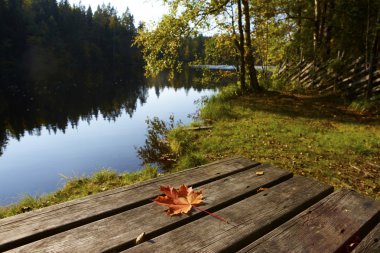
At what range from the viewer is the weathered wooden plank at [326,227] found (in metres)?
1.34

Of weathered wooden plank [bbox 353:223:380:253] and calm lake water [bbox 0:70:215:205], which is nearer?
weathered wooden plank [bbox 353:223:380:253]

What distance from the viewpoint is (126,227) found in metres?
1.47

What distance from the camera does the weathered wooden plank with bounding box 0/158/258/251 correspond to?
142 cm

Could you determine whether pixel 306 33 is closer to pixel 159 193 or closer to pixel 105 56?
pixel 159 193

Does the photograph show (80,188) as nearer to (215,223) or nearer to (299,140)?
(215,223)

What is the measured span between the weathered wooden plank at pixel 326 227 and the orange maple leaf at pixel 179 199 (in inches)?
18.2

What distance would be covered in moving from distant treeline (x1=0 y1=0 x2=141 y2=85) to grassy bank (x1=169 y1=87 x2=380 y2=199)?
124 ft

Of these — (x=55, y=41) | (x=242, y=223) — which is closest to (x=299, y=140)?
(x=242, y=223)

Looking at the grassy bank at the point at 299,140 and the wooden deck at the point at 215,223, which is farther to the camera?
the grassy bank at the point at 299,140

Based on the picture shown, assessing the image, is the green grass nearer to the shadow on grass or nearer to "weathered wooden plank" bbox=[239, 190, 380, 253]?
"weathered wooden plank" bbox=[239, 190, 380, 253]

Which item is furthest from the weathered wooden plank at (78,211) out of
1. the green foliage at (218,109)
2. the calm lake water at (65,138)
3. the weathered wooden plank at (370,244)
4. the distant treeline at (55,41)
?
the distant treeline at (55,41)

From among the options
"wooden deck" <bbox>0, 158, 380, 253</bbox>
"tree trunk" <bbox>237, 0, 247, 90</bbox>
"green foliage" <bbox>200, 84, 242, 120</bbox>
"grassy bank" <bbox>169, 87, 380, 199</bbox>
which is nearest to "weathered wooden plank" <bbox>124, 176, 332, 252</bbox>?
"wooden deck" <bbox>0, 158, 380, 253</bbox>

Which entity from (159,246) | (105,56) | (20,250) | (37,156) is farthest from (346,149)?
(105,56)

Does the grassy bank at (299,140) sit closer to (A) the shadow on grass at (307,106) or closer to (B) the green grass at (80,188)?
(A) the shadow on grass at (307,106)
